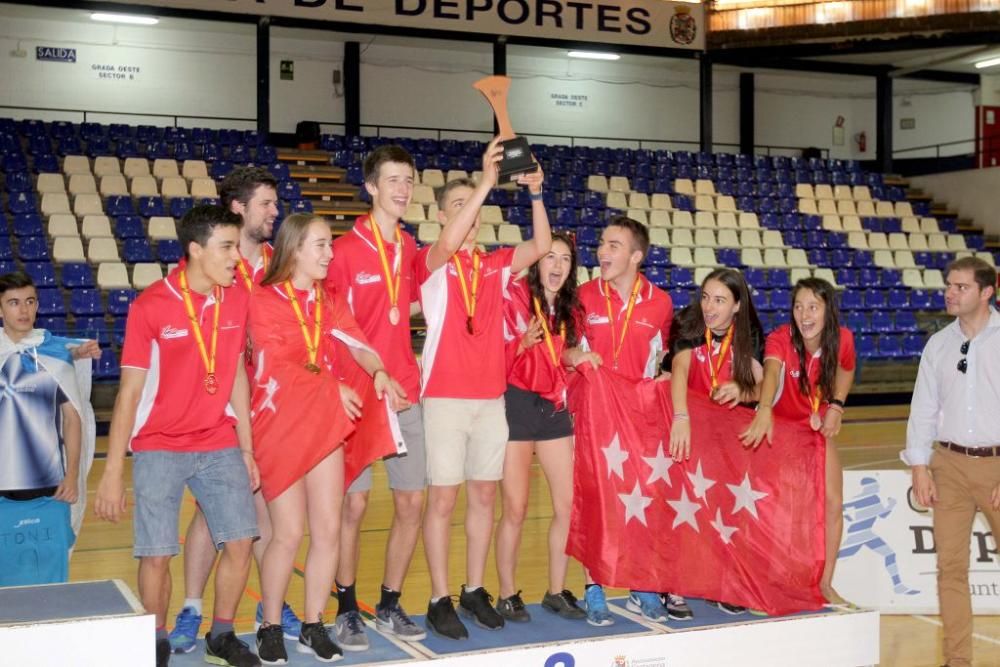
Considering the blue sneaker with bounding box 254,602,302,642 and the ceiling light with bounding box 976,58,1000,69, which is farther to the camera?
the ceiling light with bounding box 976,58,1000,69

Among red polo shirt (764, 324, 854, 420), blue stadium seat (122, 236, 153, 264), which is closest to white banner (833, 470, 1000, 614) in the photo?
red polo shirt (764, 324, 854, 420)

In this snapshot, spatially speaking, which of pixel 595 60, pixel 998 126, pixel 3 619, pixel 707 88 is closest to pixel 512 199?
pixel 707 88

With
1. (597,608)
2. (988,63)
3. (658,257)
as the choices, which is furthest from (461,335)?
(988,63)

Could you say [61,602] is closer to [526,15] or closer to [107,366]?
[107,366]

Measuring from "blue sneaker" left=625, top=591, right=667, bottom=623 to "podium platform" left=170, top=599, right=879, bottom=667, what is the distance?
6cm

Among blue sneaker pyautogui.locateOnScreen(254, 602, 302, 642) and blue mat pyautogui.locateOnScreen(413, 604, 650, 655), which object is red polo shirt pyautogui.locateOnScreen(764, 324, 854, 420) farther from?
blue sneaker pyautogui.locateOnScreen(254, 602, 302, 642)

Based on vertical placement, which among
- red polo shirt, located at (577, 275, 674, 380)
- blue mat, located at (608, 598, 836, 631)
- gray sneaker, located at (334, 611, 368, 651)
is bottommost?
blue mat, located at (608, 598, 836, 631)

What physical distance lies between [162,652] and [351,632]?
0.72 m

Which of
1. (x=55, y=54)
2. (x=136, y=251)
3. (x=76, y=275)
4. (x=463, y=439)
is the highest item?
(x=55, y=54)

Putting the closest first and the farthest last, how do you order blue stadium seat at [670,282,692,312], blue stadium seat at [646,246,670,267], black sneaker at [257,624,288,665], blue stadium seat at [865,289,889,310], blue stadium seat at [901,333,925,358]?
black sneaker at [257,624,288,665] → blue stadium seat at [670,282,692,312] → blue stadium seat at [901,333,925,358] → blue stadium seat at [646,246,670,267] → blue stadium seat at [865,289,889,310]

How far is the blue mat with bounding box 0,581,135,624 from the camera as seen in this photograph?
3.70 m

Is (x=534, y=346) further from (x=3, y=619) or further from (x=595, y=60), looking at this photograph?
(x=595, y=60)

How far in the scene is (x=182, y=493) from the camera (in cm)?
406

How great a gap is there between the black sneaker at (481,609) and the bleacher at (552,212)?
24.8 ft
